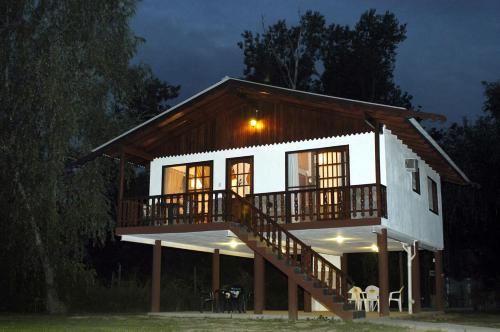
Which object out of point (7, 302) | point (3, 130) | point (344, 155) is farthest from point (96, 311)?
point (344, 155)

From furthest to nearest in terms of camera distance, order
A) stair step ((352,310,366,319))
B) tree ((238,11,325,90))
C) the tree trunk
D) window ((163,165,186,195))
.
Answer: tree ((238,11,325,90)), the tree trunk, window ((163,165,186,195)), stair step ((352,310,366,319))

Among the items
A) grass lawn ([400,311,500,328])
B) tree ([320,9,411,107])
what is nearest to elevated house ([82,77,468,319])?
grass lawn ([400,311,500,328])

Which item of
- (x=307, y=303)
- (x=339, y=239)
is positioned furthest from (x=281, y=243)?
(x=307, y=303)

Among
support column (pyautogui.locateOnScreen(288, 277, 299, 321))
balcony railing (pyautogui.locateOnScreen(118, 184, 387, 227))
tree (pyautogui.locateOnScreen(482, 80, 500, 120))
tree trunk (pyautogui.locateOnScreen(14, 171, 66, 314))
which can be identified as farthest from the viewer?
tree (pyautogui.locateOnScreen(482, 80, 500, 120))

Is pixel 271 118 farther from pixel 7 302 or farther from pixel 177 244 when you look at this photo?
pixel 7 302

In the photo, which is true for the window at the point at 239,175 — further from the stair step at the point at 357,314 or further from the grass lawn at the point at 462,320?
the grass lawn at the point at 462,320

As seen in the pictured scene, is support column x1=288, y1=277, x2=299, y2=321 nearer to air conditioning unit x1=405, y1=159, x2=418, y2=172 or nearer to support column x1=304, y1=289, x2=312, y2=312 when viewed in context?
air conditioning unit x1=405, y1=159, x2=418, y2=172

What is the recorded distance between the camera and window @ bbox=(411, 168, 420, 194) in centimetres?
1913

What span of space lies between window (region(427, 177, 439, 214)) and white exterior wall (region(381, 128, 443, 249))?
0.27 meters

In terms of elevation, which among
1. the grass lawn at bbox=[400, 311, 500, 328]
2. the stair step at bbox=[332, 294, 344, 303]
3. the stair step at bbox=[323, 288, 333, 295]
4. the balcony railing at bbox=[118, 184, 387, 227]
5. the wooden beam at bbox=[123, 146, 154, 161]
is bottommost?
the grass lawn at bbox=[400, 311, 500, 328]

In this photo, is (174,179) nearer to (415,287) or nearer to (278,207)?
(278,207)

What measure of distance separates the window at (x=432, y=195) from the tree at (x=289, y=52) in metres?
17.8

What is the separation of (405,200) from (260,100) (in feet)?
16.0

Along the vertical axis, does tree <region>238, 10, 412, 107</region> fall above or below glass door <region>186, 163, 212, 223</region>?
above
